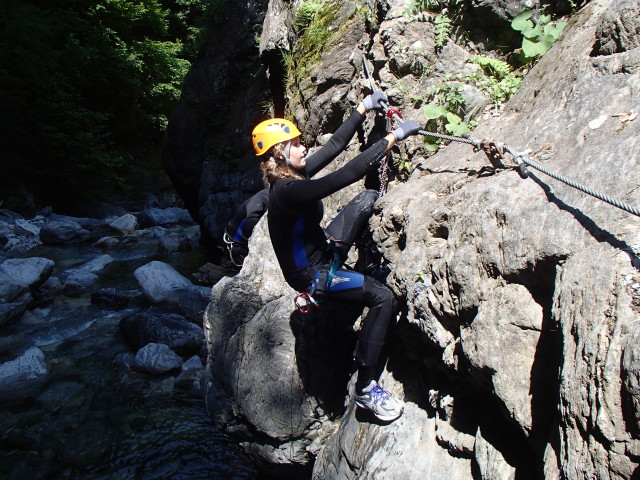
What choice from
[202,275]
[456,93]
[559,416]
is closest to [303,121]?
[456,93]

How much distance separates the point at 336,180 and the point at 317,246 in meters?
0.73

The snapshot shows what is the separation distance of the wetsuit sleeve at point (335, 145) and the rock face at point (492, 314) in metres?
0.61

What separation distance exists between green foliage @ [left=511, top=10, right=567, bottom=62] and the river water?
505 cm

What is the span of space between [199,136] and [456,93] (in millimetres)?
9734

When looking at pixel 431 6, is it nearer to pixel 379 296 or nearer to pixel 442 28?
pixel 442 28

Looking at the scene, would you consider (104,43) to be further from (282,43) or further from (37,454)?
(37,454)

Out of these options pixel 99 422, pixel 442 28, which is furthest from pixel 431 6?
pixel 99 422

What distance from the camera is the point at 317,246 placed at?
12.4 ft

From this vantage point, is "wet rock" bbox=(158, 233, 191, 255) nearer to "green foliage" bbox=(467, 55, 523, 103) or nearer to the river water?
the river water

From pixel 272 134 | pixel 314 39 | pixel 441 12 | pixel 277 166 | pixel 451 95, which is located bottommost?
pixel 277 166

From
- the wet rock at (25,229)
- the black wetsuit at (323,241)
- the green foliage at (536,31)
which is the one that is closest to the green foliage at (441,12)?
the green foliage at (536,31)

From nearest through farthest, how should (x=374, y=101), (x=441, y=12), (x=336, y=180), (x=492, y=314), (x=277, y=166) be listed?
(x=492, y=314), (x=336, y=180), (x=277, y=166), (x=374, y=101), (x=441, y=12)

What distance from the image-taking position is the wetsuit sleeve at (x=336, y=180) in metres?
3.23

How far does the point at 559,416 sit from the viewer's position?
2.01 metres
